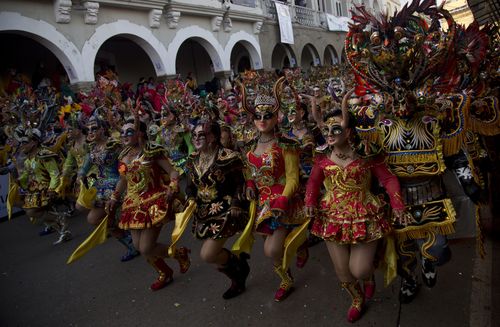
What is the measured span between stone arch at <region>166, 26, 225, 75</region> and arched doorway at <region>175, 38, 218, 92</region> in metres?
1.79

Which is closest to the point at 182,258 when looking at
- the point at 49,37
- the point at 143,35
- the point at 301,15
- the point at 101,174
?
the point at 101,174

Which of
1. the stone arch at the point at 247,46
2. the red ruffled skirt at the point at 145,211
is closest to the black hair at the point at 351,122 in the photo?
the red ruffled skirt at the point at 145,211

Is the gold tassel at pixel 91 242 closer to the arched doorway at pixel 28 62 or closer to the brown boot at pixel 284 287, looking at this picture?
the brown boot at pixel 284 287

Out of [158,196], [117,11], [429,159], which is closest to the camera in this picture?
[429,159]

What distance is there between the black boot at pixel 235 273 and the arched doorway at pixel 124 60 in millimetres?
11998

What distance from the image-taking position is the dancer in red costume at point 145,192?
13.3 ft

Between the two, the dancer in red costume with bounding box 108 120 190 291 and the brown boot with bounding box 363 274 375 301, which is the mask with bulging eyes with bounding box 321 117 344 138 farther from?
the dancer in red costume with bounding box 108 120 190 291

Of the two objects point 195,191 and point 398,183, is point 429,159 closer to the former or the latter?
point 398,183

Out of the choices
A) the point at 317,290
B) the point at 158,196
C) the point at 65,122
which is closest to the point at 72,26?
the point at 65,122

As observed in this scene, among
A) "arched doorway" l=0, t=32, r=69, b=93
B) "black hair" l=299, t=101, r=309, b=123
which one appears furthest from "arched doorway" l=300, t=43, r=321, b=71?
"black hair" l=299, t=101, r=309, b=123

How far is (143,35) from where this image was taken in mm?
12680

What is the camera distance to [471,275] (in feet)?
11.6

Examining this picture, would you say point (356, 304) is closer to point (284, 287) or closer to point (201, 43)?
point (284, 287)

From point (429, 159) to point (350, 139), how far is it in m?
0.59
